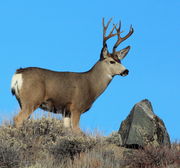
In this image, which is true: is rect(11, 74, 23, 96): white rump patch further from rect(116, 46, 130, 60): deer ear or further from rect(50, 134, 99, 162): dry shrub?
rect(116, 46, 130, 60): deer ear

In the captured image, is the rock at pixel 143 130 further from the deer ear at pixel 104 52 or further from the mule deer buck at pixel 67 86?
the deer ear at pixel 104 52

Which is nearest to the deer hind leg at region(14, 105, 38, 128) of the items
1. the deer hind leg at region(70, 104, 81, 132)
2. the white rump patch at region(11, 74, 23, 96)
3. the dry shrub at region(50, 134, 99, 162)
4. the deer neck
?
the white rump patch at region(11, 74, 23, 96)

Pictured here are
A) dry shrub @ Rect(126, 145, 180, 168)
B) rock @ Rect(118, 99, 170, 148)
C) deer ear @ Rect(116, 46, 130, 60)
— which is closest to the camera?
dry shrub @ Rect(126, 145, 180, 168)

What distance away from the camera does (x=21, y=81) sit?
1304 cm

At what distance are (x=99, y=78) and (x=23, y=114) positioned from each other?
3.14 meters

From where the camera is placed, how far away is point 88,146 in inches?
435

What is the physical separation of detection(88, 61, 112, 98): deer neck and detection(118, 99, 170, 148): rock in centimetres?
244

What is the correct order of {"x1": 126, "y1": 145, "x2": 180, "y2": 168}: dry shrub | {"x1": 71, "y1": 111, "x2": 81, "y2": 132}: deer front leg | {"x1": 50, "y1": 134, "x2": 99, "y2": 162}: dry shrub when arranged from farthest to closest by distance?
1. {"x1": 71, "y1": 111, "x2": 81, "y2": 132}: deer front leg
2. {"x1": 50, "y1": 134, "x2": 99, "y2": 162}: dry shrub
3. {"x1": 126, "y1": 145, "x2": 180, "y2": 168}: dry shrub

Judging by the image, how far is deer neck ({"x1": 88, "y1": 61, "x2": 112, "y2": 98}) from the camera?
14633 millimetres

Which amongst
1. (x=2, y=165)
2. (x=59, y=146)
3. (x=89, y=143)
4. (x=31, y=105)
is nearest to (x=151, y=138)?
(x=89, y=143)

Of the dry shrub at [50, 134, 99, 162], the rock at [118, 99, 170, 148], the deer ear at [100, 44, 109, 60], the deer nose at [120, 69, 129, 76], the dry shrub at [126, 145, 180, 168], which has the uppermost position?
the deer ear at [100, 44, 109, 60]

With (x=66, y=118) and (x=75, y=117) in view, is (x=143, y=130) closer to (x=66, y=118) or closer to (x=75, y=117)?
(x=75, y=117)

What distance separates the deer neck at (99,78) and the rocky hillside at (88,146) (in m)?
1.93

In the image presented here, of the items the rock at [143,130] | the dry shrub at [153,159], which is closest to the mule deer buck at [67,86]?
the rock at [143,130]
